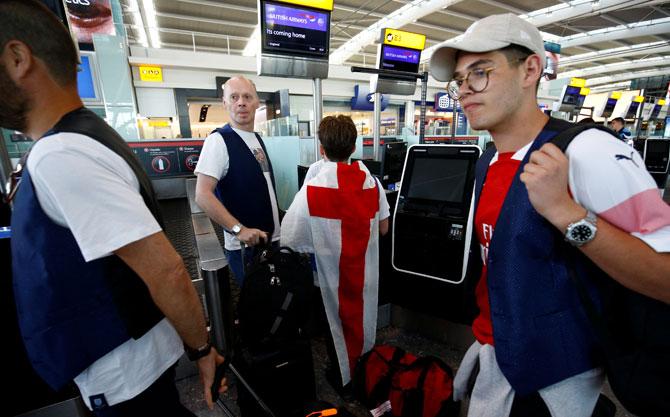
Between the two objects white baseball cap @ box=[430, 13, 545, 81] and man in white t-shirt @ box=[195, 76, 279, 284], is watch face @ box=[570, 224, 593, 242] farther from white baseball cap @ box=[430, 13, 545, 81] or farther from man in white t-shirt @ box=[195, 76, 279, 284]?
man in white t-shirt @ box=[195, 76, 279, 284]

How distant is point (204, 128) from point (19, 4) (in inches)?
801

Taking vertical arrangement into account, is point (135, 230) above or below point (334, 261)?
above

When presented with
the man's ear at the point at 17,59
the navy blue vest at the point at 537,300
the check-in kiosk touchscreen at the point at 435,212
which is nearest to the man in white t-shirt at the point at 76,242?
the man's ear at the point at 17,59

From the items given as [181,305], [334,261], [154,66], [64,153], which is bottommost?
[334,261]

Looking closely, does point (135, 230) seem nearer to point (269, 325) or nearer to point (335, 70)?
point (269, 325)

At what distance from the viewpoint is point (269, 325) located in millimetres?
1687

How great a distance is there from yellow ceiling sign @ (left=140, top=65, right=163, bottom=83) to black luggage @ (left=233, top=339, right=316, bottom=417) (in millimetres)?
12443

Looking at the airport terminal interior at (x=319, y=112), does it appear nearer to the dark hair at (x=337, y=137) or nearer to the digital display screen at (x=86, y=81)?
the digital display screen at (x=86, y=81)

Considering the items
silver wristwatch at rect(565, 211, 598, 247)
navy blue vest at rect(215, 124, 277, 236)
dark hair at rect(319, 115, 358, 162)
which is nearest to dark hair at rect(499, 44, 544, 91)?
silver wristwatch at rect(565, 211, 598, 247)

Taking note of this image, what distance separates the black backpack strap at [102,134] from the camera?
741 mm

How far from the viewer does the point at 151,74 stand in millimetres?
11195

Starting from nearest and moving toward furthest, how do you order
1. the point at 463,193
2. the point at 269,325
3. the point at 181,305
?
the point at 181,305 → the point at 269,325 → the point at 463,193

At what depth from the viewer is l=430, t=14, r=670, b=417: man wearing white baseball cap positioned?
0.69m

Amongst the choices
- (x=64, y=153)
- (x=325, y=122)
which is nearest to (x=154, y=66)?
(x=325, y=122)
